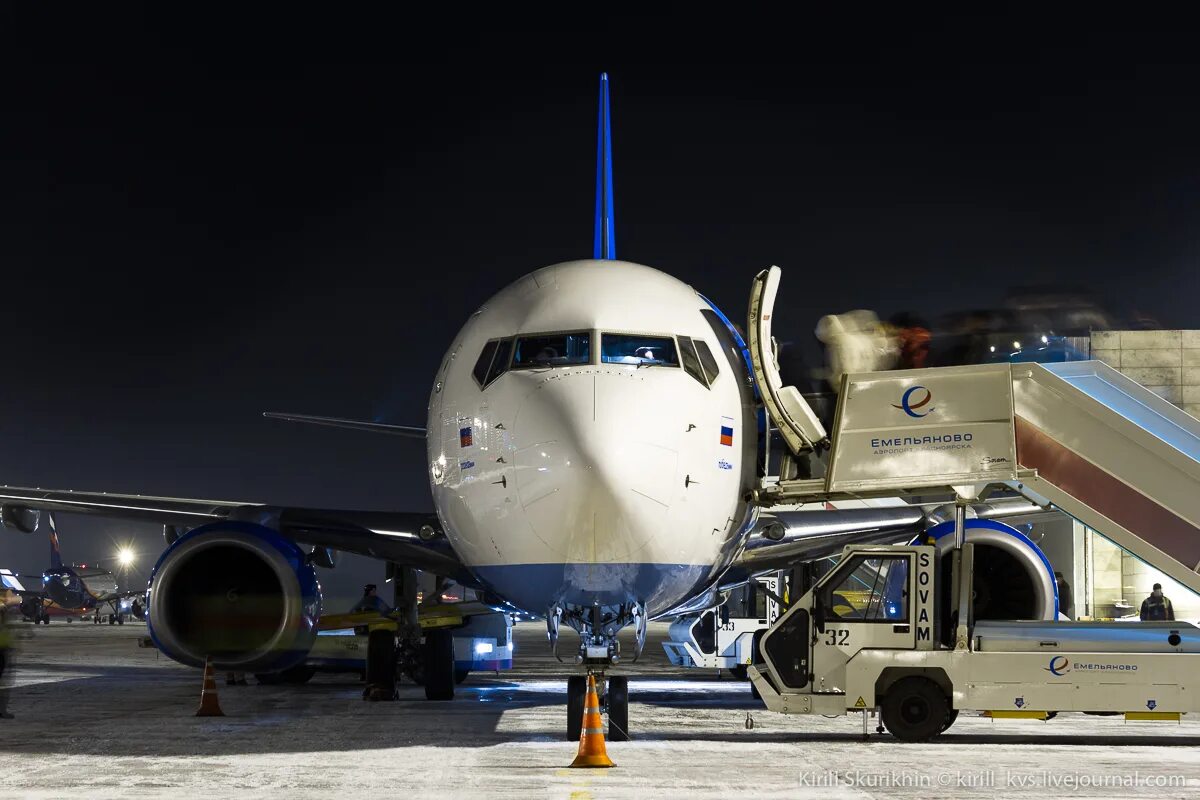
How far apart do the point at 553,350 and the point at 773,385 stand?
6.34 ft

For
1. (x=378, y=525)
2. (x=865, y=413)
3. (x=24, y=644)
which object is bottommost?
(x=24, y=644)

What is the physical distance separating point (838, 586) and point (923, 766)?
Answer: 229cm

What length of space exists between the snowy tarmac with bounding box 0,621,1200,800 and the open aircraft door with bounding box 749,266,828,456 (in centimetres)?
247

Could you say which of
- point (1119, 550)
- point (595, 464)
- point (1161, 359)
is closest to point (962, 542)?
point (595, 464)

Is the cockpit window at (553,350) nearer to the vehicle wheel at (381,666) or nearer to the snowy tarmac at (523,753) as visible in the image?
the snowy tarmac at (523,753)

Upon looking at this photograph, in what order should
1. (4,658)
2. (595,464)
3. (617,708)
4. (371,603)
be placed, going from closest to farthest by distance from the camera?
(595,464) < (617,708) < (4,658) < (371,603)

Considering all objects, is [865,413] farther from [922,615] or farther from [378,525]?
[378,525]

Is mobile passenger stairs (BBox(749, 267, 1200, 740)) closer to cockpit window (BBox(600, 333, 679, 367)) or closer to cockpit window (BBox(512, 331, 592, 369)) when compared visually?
cockpit window (BBox(600, 333, 679, 367))

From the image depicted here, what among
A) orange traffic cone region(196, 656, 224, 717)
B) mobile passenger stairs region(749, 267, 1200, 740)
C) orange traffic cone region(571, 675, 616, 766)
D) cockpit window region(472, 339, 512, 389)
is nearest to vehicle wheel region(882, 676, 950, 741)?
mobile passenger stairs region(749, 267, 1200, 740)

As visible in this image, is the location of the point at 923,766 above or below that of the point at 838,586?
below

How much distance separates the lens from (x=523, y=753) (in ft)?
34.1

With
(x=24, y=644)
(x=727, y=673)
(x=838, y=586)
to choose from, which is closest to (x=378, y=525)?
(x=838, y=586)

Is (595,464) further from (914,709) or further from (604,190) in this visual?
(604,190)

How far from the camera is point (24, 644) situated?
33.6 metres
